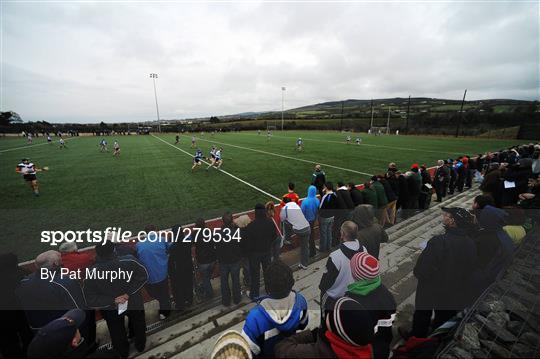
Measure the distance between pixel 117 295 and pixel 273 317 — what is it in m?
2.38

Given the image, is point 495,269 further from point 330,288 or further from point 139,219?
point 139,219

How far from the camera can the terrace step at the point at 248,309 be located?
3383 mm

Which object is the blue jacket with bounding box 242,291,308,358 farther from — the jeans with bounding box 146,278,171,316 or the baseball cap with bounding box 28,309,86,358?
the jeans with bounding box 146,278,171,316

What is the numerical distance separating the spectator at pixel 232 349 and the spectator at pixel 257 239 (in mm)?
2095

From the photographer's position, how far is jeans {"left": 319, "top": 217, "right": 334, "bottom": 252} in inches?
226

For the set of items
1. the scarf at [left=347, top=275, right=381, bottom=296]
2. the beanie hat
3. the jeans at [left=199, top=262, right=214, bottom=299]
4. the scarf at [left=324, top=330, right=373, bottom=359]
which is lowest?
the jeans at [left=199, top=262, right=214, bottom=299]

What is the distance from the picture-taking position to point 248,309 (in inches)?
160

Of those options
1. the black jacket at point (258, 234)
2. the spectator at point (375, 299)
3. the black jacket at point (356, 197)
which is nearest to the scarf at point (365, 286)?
the spectator at point (375, 299)

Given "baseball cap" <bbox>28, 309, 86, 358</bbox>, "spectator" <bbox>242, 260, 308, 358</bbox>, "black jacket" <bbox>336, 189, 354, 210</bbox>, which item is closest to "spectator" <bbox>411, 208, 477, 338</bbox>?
"spectator" <bbox>242, 260, 308, 358</bbox>

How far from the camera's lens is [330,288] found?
126 inches

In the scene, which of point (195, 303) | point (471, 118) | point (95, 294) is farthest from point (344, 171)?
point (471, 118)

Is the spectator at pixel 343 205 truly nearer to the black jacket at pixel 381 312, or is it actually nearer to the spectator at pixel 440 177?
the black jacket at pixel 381 312

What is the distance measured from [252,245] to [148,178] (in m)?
13.3

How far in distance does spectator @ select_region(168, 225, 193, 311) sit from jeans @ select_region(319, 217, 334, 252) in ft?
10.3
